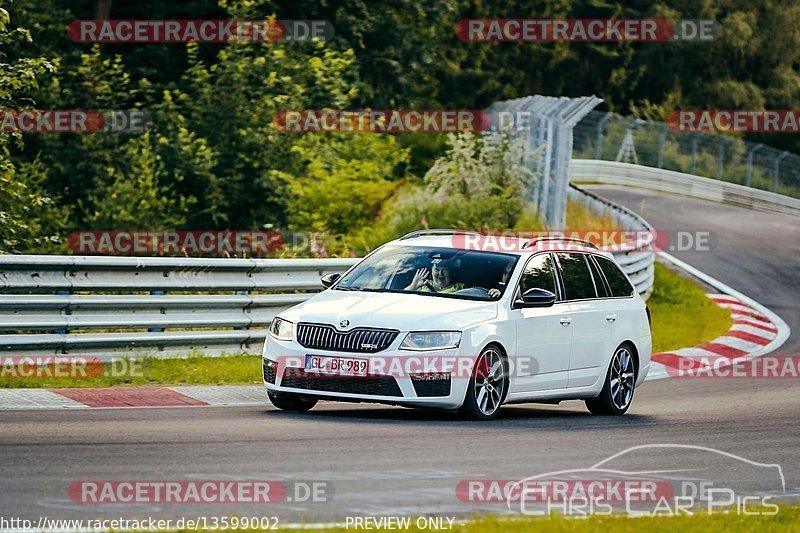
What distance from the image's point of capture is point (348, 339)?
12.3 meters

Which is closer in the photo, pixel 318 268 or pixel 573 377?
pixel 573 377

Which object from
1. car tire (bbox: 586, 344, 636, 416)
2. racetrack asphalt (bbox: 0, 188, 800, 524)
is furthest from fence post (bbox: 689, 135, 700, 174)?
car tire (bbox: 586, 344, 636, 416)

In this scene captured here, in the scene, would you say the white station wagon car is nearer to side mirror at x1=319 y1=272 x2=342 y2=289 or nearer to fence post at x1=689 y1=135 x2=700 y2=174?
side mirror at x1=319 y1=272 x2=342 y2=289

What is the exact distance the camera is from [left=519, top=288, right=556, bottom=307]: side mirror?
43.2 ft

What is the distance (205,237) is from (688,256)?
10459mm

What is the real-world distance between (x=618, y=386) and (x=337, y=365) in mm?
3457

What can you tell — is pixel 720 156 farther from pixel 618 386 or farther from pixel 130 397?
pixel 130 397

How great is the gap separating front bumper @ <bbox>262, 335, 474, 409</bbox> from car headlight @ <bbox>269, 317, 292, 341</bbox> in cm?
33

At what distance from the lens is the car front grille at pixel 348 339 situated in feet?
40.2

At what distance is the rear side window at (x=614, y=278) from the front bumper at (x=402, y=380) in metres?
3.03

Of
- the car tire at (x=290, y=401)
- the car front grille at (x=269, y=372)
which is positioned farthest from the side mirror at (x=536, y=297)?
the car front grille at (x=269, y=372)

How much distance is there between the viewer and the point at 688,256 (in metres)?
33.2

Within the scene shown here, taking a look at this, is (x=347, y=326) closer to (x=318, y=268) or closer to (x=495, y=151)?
(x=318, y=268)

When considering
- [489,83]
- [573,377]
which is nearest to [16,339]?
[573,377]
